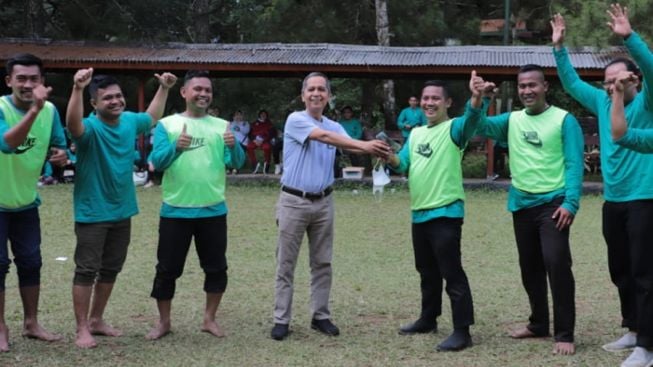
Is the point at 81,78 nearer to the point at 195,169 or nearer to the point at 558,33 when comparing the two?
the point at 195,169

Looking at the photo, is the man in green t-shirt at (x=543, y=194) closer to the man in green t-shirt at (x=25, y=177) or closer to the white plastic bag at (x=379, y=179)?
the man in green t-shirt at (x=25, y=177)

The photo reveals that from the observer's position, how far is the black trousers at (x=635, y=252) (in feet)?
17.9

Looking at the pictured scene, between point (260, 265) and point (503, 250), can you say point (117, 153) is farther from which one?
point (503, 250)

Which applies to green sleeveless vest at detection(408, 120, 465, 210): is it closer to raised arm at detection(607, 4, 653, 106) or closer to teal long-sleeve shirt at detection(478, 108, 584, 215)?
teal long-sleeve shirt at detection(478, 108, 584, 215)

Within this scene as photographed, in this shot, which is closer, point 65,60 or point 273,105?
point 65,60

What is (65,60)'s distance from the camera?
1912 centimetres

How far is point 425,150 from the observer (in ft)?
20.3

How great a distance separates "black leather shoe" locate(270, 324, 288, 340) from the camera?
6.17 metres

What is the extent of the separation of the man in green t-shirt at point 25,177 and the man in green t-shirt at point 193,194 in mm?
715

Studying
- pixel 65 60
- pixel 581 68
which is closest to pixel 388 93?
pixel 581 68

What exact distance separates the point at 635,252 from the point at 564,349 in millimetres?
789

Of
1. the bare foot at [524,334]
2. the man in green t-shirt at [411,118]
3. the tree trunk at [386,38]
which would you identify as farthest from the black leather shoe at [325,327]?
the tree trunk at [386,38]

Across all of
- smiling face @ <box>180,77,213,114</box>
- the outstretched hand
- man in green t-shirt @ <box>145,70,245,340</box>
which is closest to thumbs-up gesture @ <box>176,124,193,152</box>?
man in green t-shirt @ <box>145,70,245,340</box>

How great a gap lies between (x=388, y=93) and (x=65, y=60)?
802 cm
